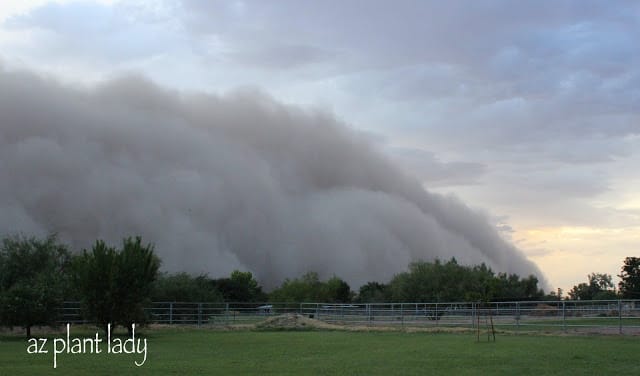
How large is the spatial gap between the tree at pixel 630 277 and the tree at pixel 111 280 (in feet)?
183

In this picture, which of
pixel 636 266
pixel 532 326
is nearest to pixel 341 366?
pixel 532 326

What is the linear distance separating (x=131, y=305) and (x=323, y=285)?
2286 inches

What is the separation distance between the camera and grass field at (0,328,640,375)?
15758 mm

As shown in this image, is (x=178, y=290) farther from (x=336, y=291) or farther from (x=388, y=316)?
(x=336, y=291)

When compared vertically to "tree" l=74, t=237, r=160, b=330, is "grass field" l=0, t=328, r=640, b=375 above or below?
below

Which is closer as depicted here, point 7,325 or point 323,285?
point 7,325

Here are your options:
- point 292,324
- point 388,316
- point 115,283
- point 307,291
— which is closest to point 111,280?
point 115,283

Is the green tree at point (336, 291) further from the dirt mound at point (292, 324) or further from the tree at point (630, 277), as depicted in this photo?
the dirt mound at point (292, 324)

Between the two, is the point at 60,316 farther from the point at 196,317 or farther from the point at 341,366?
the point at 341,366

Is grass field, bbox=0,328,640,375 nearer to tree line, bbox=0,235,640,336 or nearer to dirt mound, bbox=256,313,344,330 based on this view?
tree line, bbox=0,235,640,336

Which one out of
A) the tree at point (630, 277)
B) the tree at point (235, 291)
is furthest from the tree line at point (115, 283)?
the tree at point (235, 291)

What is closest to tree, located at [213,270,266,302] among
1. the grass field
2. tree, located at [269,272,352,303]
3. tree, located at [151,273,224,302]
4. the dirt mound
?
tree, located at [269,272,352,303]

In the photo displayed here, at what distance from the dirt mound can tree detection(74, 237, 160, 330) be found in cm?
992

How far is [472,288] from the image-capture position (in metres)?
66.9
